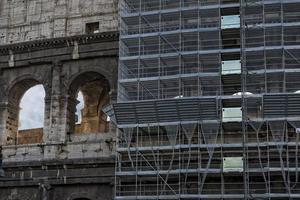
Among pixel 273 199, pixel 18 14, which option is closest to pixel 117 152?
pixel 273 199

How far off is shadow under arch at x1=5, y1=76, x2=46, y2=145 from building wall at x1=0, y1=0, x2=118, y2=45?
76.2 inches

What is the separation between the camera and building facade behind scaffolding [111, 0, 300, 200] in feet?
75.3

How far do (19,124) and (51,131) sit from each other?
3366 millimetres

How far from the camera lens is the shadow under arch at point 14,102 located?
28.2m

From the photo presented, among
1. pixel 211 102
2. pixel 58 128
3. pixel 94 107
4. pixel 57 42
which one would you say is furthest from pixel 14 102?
pixel 211 102

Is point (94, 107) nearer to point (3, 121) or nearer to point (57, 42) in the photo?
point (57, 42)

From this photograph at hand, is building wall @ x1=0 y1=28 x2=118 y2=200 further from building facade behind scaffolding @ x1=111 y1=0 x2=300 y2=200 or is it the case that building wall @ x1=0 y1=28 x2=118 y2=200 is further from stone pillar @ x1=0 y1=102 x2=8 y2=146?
building facade behind scaffolding @ x1=111 y1=0 x2=300 y2=200

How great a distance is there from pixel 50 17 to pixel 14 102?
4.17 m

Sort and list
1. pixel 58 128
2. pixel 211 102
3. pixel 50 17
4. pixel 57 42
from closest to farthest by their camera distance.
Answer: pixel 211 102
pixel 58 128
pixel 57 42
pixel 50 17

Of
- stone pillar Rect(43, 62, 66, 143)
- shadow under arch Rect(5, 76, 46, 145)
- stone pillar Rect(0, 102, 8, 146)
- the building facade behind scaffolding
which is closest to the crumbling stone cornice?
stone pillar Rect(43, 62, 66, 143)

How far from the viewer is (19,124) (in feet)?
96.6

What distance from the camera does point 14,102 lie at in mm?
28641

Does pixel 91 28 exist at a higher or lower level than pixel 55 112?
higher

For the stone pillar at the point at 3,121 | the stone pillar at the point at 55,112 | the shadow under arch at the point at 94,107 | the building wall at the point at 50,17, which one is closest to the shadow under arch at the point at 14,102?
the stone pillar at the point at 3,121
